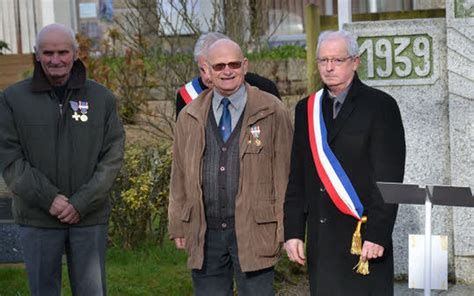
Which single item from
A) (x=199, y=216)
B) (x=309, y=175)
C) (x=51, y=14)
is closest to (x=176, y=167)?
(x=199, y=216)

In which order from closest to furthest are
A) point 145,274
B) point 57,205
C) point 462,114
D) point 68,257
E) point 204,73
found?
point 57,205 → point 68,257 → point 204,73 → point 462,114 → point 145,274

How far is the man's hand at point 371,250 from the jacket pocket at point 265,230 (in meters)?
0.62

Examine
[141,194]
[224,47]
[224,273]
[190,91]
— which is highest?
[224,47]

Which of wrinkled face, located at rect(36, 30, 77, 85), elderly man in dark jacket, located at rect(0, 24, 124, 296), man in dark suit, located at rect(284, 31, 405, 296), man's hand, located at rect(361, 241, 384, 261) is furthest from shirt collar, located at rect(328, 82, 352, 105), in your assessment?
wrinkled face, located at rect(36, 30, 77, 85)

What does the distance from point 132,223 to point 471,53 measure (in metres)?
3.00

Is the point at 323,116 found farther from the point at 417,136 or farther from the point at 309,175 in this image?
the point at 417,136

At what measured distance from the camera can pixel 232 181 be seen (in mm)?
6164

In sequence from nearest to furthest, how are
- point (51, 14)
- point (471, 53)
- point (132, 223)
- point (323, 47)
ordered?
1. point (323, 47)
2. point (471, 53)
3. point (132, 223)
4. point (51, 14)

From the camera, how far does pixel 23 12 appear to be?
802 inches

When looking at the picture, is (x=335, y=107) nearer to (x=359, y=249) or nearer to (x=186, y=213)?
(x=359, y=249)

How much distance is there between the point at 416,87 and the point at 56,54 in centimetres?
331

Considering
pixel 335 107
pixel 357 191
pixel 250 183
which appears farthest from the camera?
pixel 250 183

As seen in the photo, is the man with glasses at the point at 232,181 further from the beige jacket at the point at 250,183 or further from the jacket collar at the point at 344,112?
the jacket collar at the point at 344,112

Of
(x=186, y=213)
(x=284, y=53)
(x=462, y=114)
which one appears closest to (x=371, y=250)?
(x=186, y=213)
